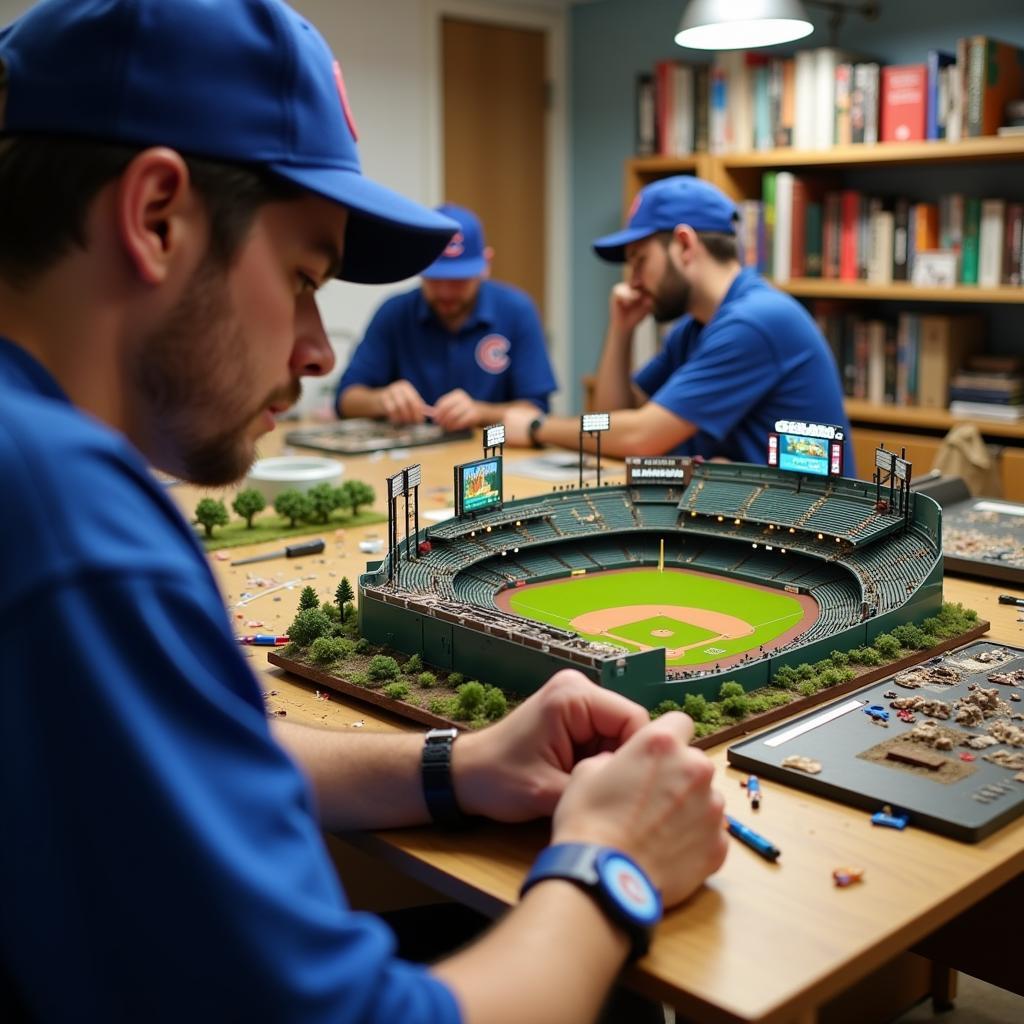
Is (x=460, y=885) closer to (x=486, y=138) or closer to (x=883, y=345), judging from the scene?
(x=883, y=345)

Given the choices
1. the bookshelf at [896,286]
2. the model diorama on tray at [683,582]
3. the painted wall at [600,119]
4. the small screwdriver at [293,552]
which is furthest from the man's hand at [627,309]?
the painted wall at [600,119]

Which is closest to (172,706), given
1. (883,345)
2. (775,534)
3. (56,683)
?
(56,683)

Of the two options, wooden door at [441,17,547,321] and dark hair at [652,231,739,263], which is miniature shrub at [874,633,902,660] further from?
wooden door at [441,17,547,321]

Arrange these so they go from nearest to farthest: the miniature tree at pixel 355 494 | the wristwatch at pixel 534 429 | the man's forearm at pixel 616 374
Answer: the miniature tree at pixel 355 494 → the wristwatch at pixel 534 429 → the man's forearm at pixel 616 374

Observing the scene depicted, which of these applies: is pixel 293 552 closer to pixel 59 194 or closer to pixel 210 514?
pixel 210 514

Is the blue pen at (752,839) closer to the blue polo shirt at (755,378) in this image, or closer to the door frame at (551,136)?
the blue polo shirt at (755,378)

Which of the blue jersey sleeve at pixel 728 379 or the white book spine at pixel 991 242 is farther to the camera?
the white book spine at pixel 991 242
